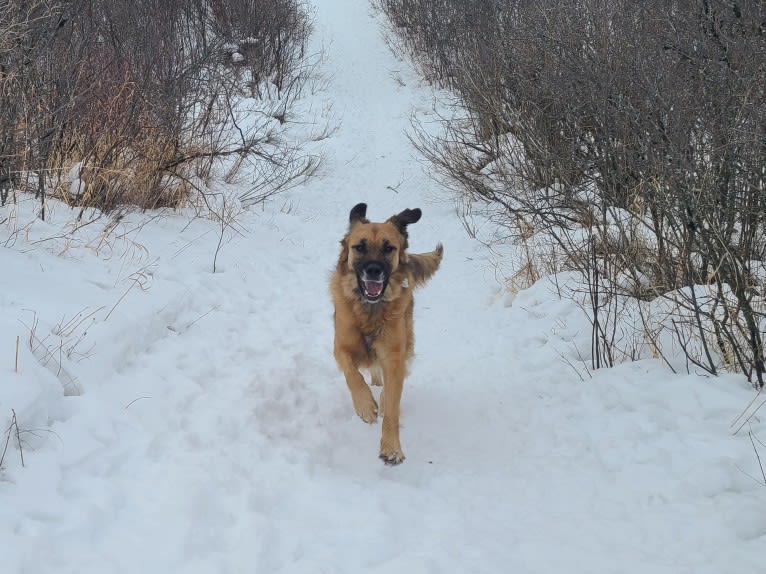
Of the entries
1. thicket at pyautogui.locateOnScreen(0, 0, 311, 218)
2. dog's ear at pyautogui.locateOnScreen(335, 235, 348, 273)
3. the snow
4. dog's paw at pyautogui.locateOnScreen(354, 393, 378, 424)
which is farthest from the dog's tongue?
thicket at pyautogui.locateOnScreen(0, 0, 311, 218)

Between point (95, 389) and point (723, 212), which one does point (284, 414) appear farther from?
point (723, 212)

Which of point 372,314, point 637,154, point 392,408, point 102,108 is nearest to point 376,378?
point 372,314

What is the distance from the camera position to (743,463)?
2680mm

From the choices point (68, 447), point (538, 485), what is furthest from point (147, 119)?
point (538, 485)

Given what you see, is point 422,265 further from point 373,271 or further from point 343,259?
point 373,271

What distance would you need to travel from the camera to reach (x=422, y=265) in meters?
4.59

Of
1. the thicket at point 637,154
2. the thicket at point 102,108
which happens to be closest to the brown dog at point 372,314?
the thicket at point 637,154

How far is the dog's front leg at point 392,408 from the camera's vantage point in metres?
3.31

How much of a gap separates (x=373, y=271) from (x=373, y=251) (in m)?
0.22

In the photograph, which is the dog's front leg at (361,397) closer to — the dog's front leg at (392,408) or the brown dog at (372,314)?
the brown dog at (372,314)

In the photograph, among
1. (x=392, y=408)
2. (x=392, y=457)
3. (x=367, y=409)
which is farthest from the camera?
(x=367, y=409)

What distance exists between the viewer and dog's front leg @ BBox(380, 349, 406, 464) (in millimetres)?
3312

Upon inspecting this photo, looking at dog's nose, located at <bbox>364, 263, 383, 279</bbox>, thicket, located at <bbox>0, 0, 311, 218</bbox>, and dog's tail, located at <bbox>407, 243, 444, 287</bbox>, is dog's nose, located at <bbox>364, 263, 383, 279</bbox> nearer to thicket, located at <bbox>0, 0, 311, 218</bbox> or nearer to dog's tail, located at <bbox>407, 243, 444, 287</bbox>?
dog's tail, located at <bbox>407, 243, 444, 287</bbox>

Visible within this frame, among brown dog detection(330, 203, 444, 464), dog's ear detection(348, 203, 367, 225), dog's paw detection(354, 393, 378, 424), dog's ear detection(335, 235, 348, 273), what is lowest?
dog's paw detection(354, 393, 378, 424)
